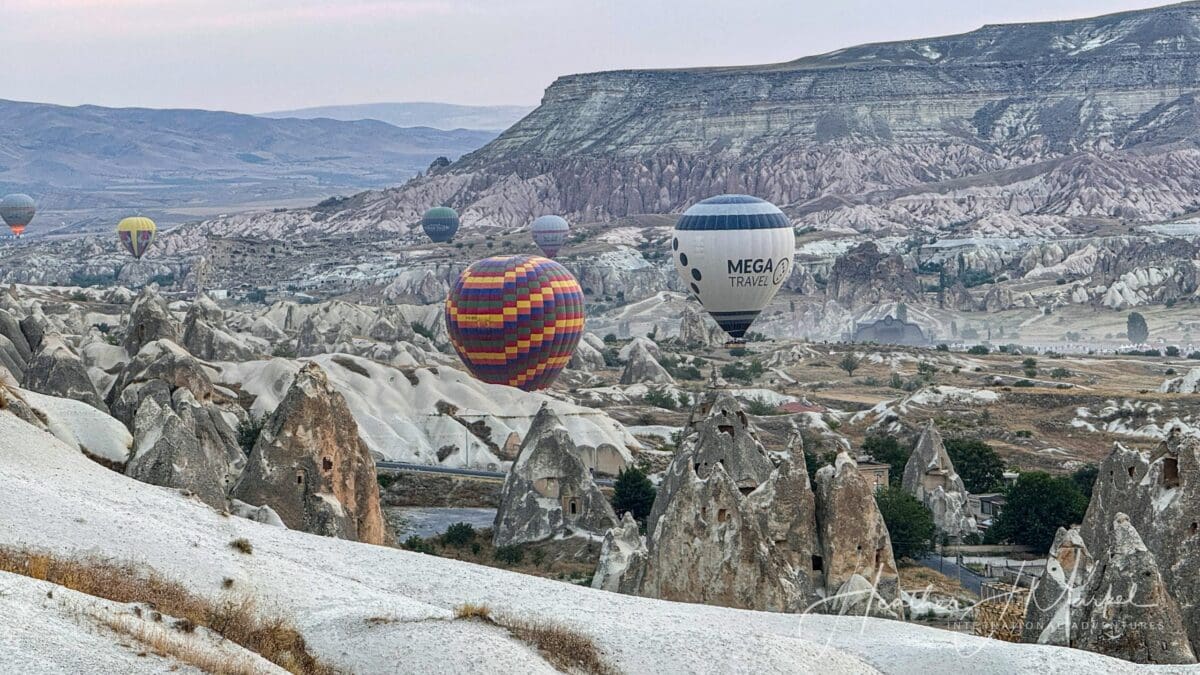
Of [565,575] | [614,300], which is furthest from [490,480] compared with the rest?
[614,300]

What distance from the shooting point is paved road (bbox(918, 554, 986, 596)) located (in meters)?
36.7

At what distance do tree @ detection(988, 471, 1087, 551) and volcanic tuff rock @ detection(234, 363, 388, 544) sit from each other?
1461 cm

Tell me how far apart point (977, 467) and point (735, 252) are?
34.1 m

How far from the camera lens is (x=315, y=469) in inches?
1326

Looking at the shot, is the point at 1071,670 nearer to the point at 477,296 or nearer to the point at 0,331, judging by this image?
the point at 0,331

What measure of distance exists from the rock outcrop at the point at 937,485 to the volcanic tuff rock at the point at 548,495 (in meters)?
7.79

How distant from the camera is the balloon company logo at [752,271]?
85.9 metres

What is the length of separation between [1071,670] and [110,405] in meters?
31.9

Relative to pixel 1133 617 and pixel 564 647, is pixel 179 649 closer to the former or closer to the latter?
pixel 564 647

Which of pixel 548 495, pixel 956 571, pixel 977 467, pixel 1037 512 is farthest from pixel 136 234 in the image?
pixel 956 571

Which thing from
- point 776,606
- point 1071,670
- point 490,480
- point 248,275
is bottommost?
point 248,275

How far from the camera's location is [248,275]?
184 m

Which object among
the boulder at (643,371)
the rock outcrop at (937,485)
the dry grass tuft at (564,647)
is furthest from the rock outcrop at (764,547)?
the boulder at (643,371)

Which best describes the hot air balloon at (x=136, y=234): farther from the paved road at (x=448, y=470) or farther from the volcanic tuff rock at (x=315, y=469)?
the volcanic tuff rock at (x=315, y=469)
